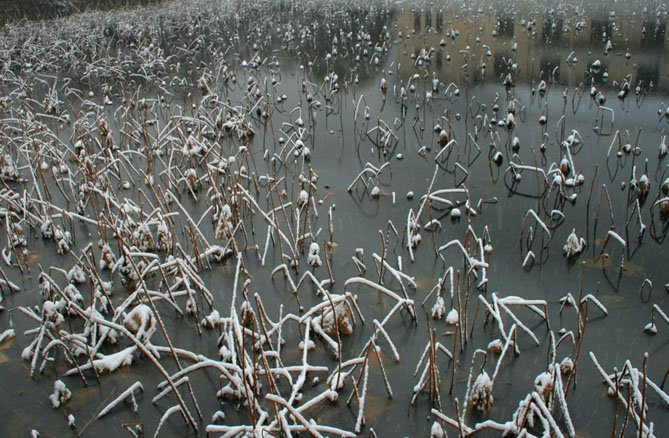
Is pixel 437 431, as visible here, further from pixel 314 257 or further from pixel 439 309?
pixel 314 257

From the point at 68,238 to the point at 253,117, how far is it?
3979mm

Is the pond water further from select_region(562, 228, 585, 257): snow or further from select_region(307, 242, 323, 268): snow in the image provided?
select_region(307, 242, 323, 268): snow

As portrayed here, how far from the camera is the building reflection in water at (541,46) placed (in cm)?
968

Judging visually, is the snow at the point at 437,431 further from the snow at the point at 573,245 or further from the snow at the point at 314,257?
the snow at the point at 573,245

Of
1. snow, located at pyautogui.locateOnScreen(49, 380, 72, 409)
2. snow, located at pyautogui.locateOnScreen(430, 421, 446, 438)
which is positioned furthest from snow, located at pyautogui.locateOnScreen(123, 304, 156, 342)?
snow, located at pyautogui.locateOnScreen(430, 421, 446, 438)

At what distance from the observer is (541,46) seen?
1168cm

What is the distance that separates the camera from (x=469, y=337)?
383 cm

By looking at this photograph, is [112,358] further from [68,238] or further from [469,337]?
[469,337]

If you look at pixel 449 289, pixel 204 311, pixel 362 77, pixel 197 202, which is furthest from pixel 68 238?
pixel 362 77

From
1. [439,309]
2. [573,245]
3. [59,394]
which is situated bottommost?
[59,394]

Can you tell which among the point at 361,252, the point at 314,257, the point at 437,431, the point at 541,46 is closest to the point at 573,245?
the point at 361,252

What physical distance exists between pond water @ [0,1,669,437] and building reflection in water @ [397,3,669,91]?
0.10 m

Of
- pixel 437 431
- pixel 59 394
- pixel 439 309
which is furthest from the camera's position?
pixel 439 309

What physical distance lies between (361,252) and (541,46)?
9113 mm
